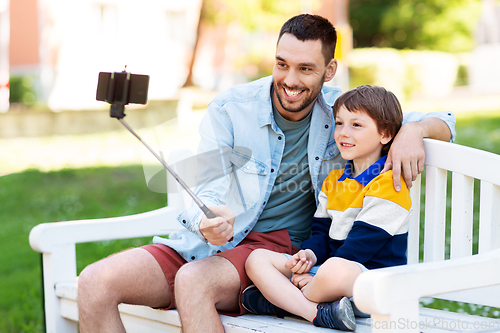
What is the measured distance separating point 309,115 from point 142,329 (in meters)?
1.15

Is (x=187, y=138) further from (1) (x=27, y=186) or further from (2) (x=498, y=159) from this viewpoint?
(1) (x=27, y=186)

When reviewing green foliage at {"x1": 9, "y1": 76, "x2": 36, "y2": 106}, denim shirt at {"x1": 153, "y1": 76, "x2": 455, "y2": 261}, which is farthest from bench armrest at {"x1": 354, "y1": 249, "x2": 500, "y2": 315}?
green foliage at {"x1": 9, "y1": 76, "x2": 36, "y2": 106}

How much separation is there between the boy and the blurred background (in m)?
0.59

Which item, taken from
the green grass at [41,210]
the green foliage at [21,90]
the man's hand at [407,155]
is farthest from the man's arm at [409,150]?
the green foliage at [21,90]

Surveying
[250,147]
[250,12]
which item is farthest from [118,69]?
[250,147]

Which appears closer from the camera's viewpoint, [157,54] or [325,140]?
[325,140]

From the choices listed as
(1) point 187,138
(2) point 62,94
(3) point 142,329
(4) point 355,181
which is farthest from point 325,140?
(2) point 62,94

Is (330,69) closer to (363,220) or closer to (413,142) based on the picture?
(413,142)

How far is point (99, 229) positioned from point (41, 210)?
3.64 m

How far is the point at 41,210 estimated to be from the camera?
609 centimetres

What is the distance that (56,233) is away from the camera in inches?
105

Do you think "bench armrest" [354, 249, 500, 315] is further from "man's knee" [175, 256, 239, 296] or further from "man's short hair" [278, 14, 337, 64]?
"man's short hair" [278, 14, 337, 64]

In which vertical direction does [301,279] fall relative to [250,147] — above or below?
below

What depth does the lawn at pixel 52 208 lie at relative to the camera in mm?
3840
